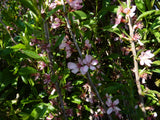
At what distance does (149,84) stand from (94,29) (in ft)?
3.88

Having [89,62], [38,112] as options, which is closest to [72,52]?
[89,62]

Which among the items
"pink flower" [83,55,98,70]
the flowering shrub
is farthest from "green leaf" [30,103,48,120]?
"pink flower" [83,55,98,70]

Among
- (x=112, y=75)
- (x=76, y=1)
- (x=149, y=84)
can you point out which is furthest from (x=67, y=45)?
(x=149, y=84)

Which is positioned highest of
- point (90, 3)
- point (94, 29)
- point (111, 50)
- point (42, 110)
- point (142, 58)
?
point (90, 3)

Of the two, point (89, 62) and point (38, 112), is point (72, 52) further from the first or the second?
point (38, 112)

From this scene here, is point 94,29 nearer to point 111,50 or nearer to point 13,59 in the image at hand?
point 111,50

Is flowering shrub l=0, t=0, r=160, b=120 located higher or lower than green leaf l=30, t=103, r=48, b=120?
higher

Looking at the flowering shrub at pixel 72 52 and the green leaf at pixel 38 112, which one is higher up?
the flowering shrub at pixel 72 52

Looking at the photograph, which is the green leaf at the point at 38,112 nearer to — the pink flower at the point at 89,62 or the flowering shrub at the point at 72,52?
the flowering shrub at the point at 72,52

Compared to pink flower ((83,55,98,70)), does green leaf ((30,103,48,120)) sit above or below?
below

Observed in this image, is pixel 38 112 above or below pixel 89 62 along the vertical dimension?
below

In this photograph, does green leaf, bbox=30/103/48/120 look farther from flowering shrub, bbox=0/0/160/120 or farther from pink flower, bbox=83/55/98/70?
pink flower, bbox=83/55/98/70

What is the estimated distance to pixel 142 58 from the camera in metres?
0.99

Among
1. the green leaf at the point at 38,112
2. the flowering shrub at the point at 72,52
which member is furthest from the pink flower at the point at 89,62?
the green leaf at the point at 38,112
